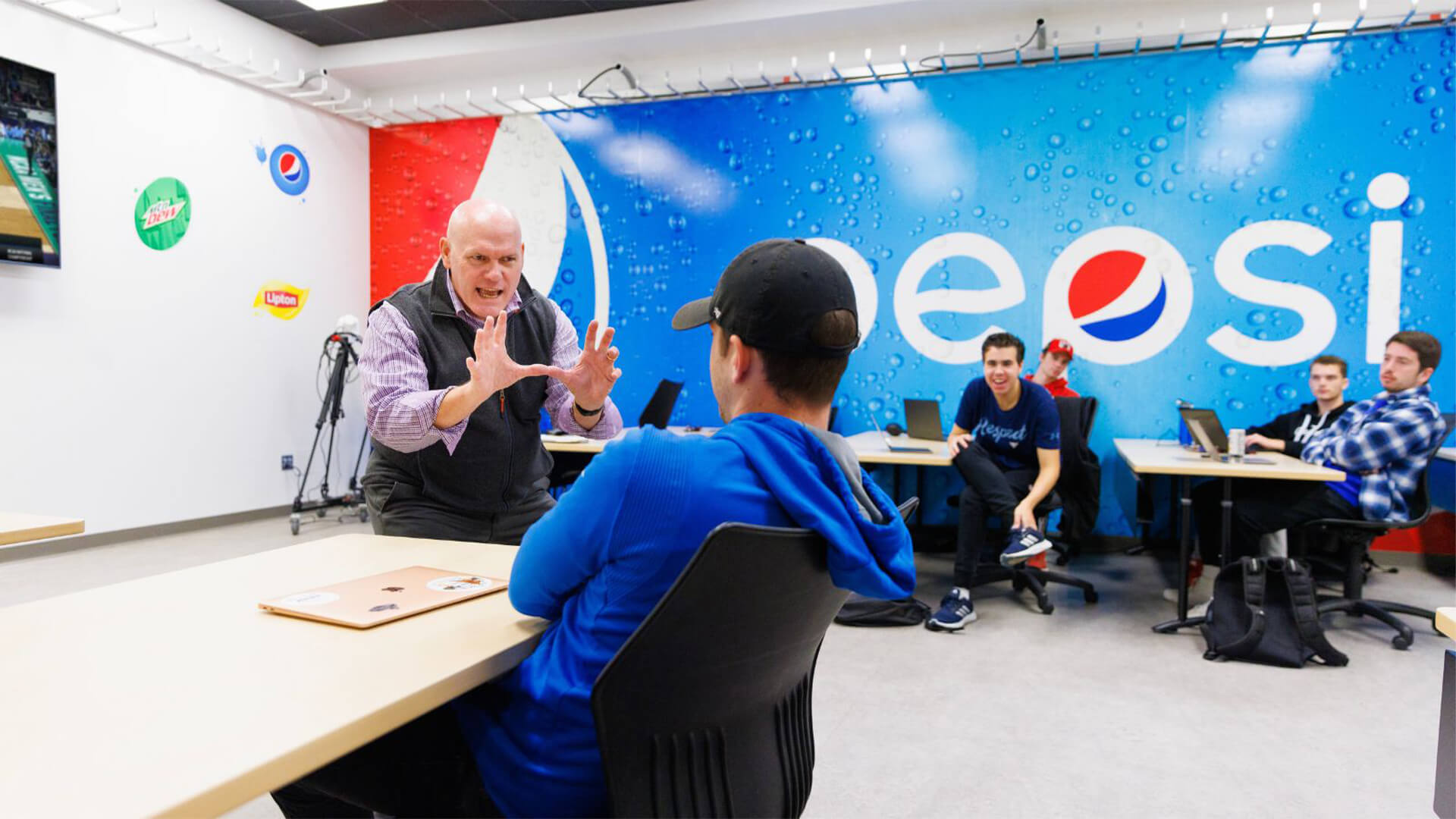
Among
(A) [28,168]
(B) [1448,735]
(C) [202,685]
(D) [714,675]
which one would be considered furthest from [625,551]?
(A) [28,168]

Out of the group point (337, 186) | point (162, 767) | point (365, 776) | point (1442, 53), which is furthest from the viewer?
point (337, 186)

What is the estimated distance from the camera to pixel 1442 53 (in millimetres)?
5426

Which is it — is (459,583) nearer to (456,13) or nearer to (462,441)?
(462,441)

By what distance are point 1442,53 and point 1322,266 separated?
4.64 ft

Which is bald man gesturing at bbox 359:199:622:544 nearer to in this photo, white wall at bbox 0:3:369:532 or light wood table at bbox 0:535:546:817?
light wood table at bbox 0:535:546:817

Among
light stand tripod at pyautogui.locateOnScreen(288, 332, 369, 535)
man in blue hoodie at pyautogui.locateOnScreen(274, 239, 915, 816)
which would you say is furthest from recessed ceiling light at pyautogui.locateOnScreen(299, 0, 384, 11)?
man in blue hoodie at pyautogui.locateOnScreen(274, 239, 915, 816)

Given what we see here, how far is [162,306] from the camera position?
617 cm

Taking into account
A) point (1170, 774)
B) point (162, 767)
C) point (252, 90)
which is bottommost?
point (1170, 774)

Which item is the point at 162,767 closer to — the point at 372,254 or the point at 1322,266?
the point at 1322,266

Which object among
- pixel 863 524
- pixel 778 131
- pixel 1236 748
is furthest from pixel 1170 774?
pixel 778 131

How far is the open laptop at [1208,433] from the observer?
14.7 ft

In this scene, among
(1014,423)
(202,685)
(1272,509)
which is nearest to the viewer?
(202,685)

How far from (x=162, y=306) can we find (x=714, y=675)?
647 centimetres

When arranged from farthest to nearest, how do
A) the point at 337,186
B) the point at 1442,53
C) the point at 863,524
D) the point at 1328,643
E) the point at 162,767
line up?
the point at 337,186
the point at 1442,53
the point at 1328,643
the point at 863,524
the point at 162,767
